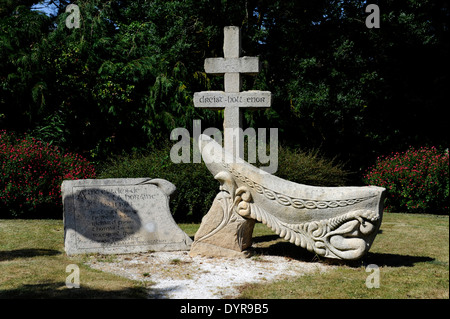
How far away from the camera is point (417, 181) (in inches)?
453

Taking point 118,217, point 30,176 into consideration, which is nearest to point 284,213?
point 118,217

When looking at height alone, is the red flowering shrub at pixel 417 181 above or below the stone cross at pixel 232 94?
below

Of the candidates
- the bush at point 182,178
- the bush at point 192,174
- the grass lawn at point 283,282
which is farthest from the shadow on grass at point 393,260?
the bush at point 182,178

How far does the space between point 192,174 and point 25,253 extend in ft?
13.8

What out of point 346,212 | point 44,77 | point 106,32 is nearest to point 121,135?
point 44,77

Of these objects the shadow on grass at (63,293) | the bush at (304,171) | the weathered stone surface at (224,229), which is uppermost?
the bush at (304,171)

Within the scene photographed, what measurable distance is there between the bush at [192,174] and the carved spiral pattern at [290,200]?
145 inches

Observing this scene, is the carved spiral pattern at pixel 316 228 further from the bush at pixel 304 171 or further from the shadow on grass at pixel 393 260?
the bush at pixel 304 171

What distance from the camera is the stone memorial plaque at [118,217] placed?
6.53 meters

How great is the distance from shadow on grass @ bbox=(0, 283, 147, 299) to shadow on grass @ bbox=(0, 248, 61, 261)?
1.51 m

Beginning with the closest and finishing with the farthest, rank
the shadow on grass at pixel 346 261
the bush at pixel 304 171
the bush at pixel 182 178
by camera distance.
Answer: the shadow on grass at pixel 346 261
the bush at pixel 182 178
the bush at pixel 304 171

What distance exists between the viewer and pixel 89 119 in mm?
12320

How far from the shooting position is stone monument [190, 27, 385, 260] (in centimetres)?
560

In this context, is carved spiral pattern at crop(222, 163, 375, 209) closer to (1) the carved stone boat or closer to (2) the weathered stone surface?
(1) the carved stone boat
